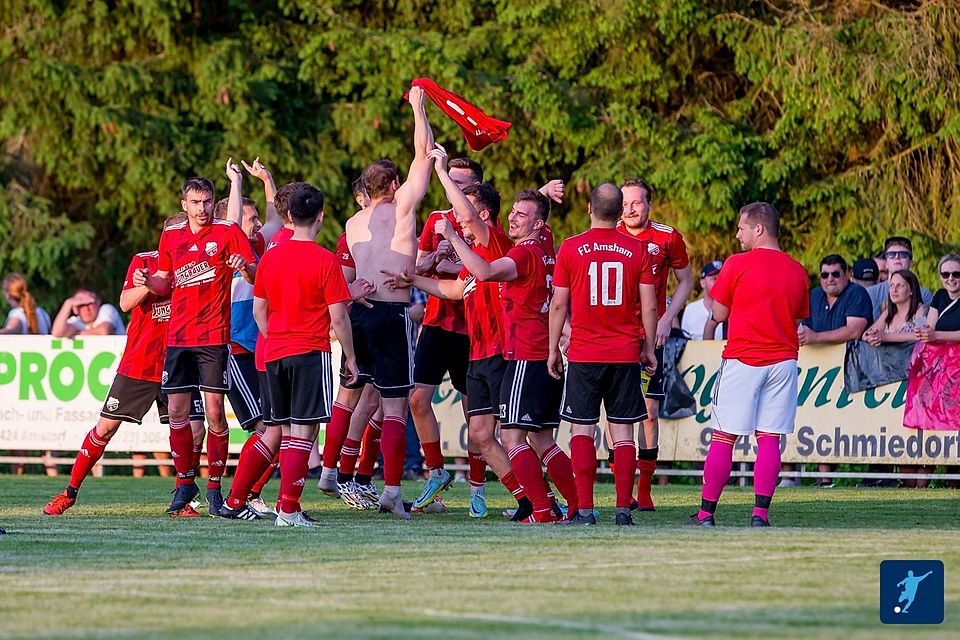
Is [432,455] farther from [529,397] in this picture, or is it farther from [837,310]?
[837,310]

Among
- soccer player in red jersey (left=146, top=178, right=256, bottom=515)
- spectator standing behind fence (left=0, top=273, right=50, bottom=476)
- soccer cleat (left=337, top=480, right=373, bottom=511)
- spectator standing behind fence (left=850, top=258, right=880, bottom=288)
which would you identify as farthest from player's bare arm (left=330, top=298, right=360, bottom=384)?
spectator standing behind fence (left=0, top=273, right=50, bottom=476)

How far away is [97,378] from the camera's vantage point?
57.3 ft

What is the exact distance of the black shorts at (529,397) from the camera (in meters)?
10.3

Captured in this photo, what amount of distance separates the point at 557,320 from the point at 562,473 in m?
0.99

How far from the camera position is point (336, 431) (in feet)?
38.4

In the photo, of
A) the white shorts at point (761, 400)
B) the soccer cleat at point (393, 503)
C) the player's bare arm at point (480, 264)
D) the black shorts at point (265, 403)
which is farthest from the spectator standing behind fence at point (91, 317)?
the white shorts at point (761, 400)

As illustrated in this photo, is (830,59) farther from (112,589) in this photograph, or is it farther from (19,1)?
(112,589)

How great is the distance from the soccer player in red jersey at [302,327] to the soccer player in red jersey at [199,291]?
0.96 m

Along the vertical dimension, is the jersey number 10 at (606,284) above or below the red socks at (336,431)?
above

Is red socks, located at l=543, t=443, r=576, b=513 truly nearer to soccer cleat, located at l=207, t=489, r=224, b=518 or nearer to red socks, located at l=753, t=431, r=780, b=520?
red socks, located at l=753, t=431, r=780, b=520

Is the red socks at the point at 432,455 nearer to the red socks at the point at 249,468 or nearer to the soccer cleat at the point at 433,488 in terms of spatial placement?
the soccer cleat at the point at 433,488

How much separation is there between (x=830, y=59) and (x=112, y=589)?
1471 centimetres

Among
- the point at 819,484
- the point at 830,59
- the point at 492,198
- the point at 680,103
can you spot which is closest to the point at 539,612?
the point at 492,198

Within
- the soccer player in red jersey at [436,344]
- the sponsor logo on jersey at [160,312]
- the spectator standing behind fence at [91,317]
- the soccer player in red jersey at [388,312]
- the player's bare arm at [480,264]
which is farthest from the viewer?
the spectator standing behind fence at [91,317]
